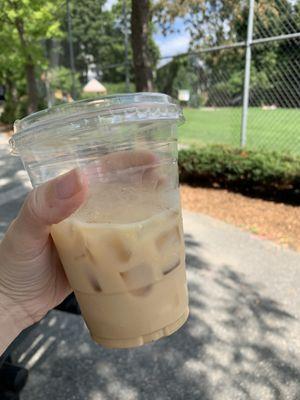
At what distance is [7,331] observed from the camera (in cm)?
161

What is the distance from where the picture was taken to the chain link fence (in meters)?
7.50

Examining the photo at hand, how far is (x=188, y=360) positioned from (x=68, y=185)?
232 centimetres

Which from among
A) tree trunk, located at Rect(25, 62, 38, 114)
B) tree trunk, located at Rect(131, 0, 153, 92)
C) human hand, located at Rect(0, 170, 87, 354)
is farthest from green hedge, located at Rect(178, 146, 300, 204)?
tree trunk, located at Rect(25, 62, 38, 114)

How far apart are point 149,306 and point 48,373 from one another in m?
1.99

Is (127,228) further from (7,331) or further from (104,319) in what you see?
(7,331)

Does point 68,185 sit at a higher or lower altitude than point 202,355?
higher

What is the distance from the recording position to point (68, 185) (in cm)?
109

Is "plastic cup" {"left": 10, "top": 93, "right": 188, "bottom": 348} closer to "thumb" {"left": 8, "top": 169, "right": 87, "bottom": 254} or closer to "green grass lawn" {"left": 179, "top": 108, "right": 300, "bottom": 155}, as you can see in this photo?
"thumb" {"left": 8, "top": 169, "right": 87, "bottom": 254}

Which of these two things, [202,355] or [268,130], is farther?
[268,130]

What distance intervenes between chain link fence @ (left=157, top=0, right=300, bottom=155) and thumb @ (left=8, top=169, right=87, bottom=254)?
653 centimetres

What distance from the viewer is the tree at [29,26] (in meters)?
12.5

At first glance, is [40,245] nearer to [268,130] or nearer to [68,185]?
[68,185]

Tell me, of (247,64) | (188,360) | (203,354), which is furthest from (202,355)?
(247,64)

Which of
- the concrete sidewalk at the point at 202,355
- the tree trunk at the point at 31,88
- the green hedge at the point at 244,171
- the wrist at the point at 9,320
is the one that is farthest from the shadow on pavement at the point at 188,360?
the tree trunk at the point at 31,88
